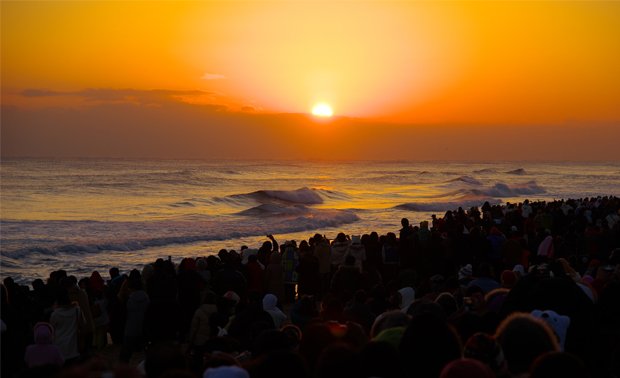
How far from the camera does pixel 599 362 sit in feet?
14.3

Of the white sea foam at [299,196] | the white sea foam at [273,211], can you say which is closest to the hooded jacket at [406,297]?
the white sea foam at [273,211]

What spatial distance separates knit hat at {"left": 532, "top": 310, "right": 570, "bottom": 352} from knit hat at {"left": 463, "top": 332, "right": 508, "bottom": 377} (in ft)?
3.36

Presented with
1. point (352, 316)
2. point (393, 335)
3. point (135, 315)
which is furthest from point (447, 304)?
point (135, 315)

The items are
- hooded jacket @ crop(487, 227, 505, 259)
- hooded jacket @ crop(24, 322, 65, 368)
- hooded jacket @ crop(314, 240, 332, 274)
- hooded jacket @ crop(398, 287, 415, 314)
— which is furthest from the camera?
hooded jacket @ crop(487, 227, 505, 259)

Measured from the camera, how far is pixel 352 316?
19.5ft

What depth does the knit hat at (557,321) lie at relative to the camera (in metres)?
4.11

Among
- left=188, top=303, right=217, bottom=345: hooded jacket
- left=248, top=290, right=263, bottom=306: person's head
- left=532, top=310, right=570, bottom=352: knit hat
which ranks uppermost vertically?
left=532, top=310, right=570, bottom=352: knit hat

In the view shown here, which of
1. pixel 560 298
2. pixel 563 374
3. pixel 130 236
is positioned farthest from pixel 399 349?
pixel 130 236

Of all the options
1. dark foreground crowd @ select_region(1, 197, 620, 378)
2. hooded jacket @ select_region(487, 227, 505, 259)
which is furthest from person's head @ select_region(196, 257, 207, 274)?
hooded jacket @ select_region(487, 227, 505, 259)

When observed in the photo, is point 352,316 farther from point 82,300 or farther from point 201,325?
point 82,300

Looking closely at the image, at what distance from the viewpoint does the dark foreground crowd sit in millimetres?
3268

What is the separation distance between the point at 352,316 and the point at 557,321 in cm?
239

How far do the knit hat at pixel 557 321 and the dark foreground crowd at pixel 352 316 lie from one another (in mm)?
11

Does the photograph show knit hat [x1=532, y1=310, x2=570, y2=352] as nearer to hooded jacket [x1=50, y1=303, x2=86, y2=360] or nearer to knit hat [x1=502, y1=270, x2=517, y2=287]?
knit hat [x1=502, y1=270, x2=517, y2=287]
